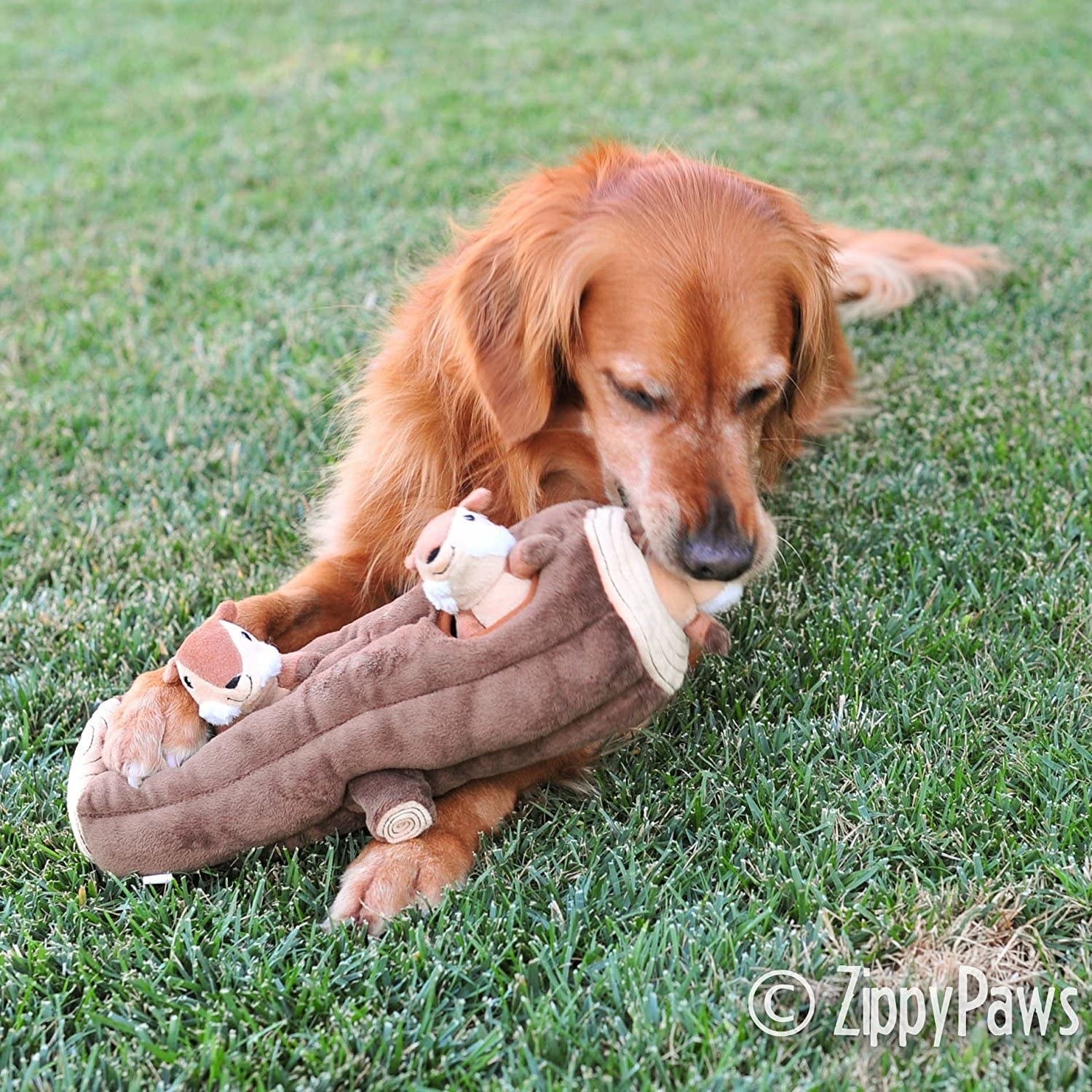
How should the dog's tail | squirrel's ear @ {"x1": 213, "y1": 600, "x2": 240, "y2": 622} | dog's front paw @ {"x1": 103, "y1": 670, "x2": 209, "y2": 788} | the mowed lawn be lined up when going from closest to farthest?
the mowed lawn → dog's front paw @ {"x1": 103, "y1": 670, "x2": 209, "y2": 788} → squirrel's ear @ {"x1": 213, "y1": 600, "x2": 240, "y2": 622} → the dog's tail

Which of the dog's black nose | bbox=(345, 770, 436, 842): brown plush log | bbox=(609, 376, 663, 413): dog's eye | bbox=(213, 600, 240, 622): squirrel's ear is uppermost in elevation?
bbox=(609, 376, 663, 413): dog's eye

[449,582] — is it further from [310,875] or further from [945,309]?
[945,309]

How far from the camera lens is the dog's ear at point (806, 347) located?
248 centimetres

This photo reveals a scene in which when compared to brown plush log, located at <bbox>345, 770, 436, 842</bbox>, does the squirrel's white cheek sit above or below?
above

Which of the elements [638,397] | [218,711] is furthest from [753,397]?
[218,711]

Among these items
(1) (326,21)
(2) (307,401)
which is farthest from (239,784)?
(1) (326,21)

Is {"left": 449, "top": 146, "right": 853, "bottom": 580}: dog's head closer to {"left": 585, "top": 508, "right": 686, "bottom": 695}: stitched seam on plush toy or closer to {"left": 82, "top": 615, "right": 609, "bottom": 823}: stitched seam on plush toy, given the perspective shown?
{"left": 585, "top": 508, "right": 686, "bottom": 695}: stitched seam on plush toy

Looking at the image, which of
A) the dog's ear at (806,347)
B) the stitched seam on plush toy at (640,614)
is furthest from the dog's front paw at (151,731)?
the dog's ear at (806,347)

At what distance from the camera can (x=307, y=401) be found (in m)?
3.71

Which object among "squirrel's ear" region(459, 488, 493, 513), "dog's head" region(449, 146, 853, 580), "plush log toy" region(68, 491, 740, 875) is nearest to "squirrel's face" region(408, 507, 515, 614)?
"plush log toy" region(68, 491, 740, 875)

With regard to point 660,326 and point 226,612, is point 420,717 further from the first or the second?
point 660,326

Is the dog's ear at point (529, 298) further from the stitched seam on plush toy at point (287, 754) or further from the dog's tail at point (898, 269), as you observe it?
the dog's tail at point (898, 269)

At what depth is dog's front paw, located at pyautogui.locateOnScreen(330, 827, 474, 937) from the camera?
1.89 metres

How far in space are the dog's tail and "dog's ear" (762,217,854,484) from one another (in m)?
1.47
